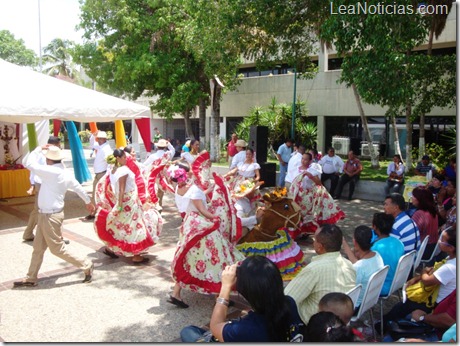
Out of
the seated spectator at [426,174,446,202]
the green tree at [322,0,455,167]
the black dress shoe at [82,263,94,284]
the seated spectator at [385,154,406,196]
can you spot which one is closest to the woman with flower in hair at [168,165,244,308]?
the black dress shoe at [82,263,94,284]

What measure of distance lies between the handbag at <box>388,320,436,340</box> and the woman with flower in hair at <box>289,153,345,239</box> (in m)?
3.76

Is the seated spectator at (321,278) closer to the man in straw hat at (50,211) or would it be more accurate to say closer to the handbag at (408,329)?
the handbag at (408,329)

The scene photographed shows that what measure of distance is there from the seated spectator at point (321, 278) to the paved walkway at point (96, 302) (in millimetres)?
1434

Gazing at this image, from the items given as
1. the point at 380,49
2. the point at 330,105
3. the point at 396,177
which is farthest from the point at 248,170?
the point at 330,105

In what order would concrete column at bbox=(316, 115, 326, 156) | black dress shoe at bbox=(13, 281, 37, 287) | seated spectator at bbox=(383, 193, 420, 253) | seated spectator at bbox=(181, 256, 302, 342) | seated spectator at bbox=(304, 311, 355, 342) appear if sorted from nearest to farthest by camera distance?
seated spectator at bbox=(304, 311, 355, 342) → seated spectator at bbox=(181, 256, 302, 342) → seated spectator at bbox=(383, 193, 420, 253) → black dress shoe at bbox=(13, 281, 37, 287) → concrete column at bbox=(316, 115, 326, 156)

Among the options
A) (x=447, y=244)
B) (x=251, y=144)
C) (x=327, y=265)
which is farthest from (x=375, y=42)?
(x=251, y=144)

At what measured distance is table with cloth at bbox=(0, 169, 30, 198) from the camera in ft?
36.1

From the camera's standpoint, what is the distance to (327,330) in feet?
7.03

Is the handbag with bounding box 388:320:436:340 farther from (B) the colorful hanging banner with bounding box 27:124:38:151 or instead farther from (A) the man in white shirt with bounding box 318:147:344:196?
(B) the colorful hanging banner with bounding box 27:124:38:151

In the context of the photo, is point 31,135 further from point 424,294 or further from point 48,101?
point 424,294

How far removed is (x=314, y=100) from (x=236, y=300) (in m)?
17.6

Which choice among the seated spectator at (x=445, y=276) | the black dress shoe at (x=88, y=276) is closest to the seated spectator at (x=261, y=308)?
the seated spectator at (x=445, y=276)

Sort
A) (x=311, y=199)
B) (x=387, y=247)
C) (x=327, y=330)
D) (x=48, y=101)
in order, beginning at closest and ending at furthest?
(x=327, y=330) < (x=387, y=247) < (x=311, y=199) < (x=48, y=101)

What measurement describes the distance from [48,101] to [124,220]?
12.7ft
